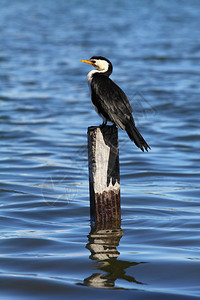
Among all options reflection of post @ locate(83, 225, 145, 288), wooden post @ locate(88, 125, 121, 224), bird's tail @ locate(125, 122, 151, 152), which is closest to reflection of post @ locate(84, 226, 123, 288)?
reflection of post @ locate(83, 225, 145, 288)

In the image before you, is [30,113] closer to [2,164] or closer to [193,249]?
[2,164]

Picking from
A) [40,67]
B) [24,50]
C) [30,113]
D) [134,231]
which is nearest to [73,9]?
[24,50]

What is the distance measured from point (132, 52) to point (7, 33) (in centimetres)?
1065

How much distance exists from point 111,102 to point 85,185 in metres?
2.45

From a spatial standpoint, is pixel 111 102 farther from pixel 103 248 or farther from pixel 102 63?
pixel 103 248

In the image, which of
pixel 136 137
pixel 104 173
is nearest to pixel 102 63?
pixel 136 137

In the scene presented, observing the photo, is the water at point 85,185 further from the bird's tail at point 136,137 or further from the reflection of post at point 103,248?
the bird's tail at point 136,137

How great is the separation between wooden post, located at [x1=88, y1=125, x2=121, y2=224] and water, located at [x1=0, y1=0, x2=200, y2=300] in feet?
0.71

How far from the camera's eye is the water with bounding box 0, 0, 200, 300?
4.78 m

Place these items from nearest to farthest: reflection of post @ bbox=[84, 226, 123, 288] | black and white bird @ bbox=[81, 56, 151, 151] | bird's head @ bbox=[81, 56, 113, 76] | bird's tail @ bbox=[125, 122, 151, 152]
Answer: reflection of post @ bbox=[84, 226, 123, 288]
bird's tail @ bbox=[125, 122, 151, 152]
black and white bird @ bbox=[81, 56, 151, 151]
bird's head @ bbox=[81, 56, 113, 76]

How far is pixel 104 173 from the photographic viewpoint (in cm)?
571

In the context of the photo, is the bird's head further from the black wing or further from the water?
the water

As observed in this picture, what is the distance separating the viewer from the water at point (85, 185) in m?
4.78

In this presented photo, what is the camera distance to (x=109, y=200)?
584 cm
